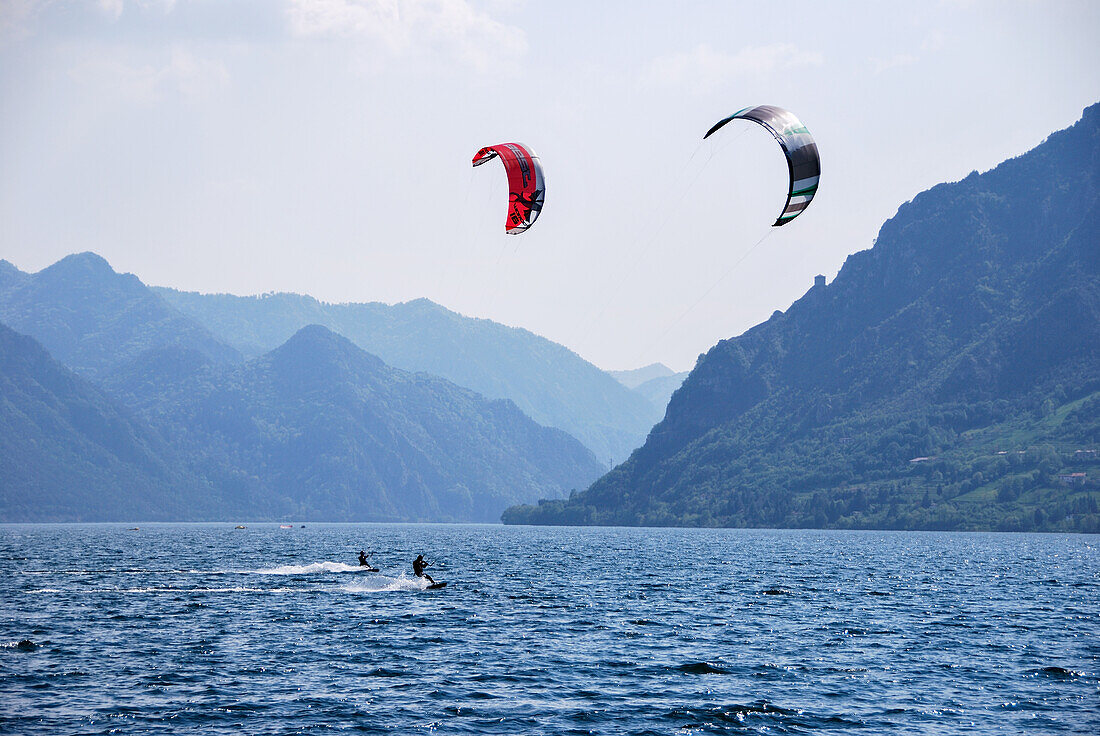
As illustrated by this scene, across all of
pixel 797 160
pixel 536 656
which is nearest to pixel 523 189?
pixel 797 160

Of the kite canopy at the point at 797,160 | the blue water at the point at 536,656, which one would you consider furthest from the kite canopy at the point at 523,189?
the blue water at the point at 536,656

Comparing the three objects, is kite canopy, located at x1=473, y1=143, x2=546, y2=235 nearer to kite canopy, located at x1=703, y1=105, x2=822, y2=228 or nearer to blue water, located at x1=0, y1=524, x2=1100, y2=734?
kite canopy, located at x1=703, y1=105, x2=822, y2=228

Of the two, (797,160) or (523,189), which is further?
(523,189)

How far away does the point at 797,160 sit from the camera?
189 ft

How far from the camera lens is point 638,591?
86.4 m

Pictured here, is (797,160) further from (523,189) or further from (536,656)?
(536,656)

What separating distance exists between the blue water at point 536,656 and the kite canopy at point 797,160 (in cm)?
2378

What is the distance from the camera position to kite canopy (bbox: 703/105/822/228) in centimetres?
5759

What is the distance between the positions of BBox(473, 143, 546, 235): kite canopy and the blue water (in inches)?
1033

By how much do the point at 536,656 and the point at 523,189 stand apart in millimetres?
34165

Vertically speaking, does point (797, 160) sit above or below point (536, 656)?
above

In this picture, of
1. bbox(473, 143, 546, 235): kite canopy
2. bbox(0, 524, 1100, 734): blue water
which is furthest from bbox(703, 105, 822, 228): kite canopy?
bbox(0, 524, 1100, 734): blue water

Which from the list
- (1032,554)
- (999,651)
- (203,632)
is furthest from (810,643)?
(1032,554)

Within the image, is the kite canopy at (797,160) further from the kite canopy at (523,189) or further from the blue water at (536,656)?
the blue water at (536,656)
